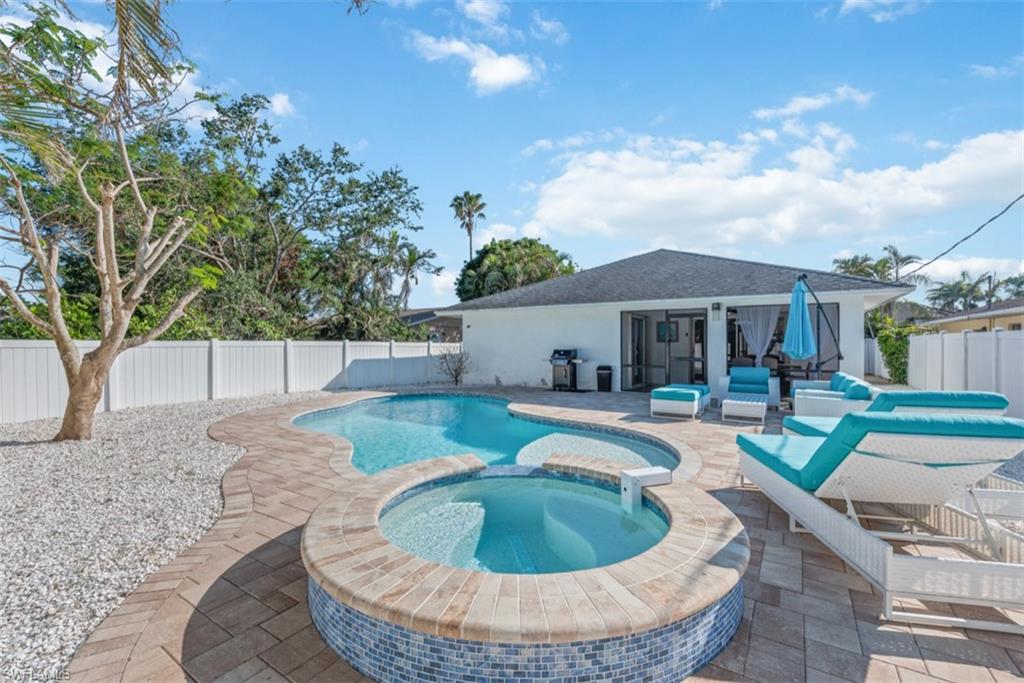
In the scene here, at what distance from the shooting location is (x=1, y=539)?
3977mm

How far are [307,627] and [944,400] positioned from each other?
580 centimetres

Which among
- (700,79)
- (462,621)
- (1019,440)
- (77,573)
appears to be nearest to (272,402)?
(77,573)

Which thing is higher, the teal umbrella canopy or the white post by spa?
the teal umbrella canopy

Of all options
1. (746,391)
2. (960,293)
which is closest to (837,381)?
(746,391)

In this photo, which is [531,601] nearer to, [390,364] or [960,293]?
[390,364]

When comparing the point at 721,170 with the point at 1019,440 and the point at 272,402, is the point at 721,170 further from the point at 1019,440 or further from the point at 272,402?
the point at 272,402

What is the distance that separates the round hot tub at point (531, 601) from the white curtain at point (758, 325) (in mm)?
10115

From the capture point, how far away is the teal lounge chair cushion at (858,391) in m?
6.85

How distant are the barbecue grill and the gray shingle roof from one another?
5.46ft

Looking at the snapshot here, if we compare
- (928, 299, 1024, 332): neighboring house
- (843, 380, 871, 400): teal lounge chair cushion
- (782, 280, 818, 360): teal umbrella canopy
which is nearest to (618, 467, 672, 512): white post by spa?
(843, 380, 871, 400): teal lounge chair cushion

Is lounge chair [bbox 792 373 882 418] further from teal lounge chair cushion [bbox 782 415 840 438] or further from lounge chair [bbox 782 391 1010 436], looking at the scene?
lounge chair [bbox 782 391 1010 436]

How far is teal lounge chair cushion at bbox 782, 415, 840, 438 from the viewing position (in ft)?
17.8

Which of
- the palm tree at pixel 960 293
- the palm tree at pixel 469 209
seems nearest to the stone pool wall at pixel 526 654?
the palm tree at pixel 469 209

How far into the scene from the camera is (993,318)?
20859 millimetres
